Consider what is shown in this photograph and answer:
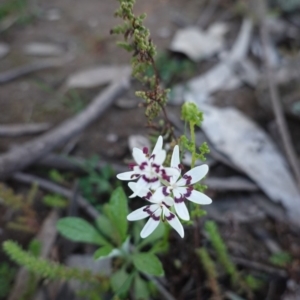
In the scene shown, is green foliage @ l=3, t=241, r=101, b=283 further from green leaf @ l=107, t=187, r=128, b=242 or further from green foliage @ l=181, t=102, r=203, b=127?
green foliage @ l=181, t=102, r=203, b=127

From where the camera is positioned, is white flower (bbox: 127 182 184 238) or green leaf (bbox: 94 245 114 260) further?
green leaf (bbox: 94 245 114 260)

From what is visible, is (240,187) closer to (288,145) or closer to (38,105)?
(288,145)

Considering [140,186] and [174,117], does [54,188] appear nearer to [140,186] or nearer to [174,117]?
[174,117]

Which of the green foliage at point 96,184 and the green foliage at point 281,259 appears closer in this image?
the green foliage at point 281,259

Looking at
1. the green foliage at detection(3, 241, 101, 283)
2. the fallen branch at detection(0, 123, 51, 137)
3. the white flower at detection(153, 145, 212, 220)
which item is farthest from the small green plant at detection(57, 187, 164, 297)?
the fallen branch at detection(0, 123, 51, 137)

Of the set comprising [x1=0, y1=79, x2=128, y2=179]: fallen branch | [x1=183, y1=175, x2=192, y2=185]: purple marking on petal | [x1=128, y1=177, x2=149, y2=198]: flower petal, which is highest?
[x1=0, y1=79, x2=128, y2=179]: fallen branch

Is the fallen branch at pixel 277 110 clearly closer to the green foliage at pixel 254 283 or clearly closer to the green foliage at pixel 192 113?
the green foliage at pixel 254 283

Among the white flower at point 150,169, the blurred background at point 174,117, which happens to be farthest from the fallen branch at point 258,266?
the white flower at point 150,169
